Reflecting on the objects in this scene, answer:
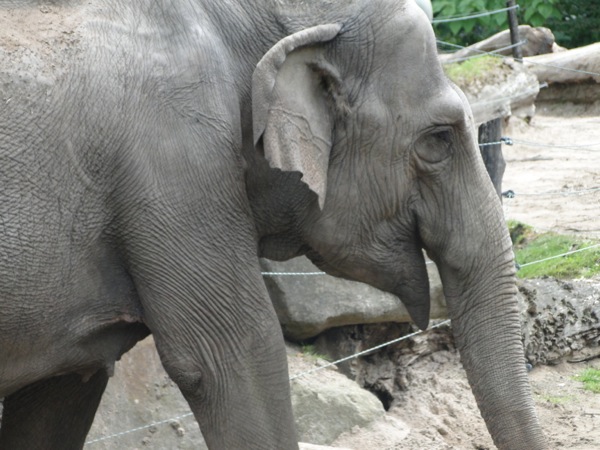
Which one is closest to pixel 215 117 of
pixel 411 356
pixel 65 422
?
pixel 65 422

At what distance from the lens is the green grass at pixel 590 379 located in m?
6.43

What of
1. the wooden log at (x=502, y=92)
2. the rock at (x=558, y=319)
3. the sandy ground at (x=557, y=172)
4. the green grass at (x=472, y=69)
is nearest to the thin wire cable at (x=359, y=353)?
the rock at (x=558, y=319)

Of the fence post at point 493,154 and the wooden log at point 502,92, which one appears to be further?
the wooden log at point 502,92

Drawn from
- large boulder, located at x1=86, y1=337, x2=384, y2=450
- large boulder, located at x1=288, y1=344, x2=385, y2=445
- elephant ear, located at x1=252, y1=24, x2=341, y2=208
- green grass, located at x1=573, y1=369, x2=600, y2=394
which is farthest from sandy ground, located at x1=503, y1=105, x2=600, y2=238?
elephant ear, located at x1=252, y1=24, x2=341, y2=208

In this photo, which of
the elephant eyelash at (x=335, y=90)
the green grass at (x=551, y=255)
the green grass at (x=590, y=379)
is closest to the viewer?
the elephant eyelash at (x=335, y=90)

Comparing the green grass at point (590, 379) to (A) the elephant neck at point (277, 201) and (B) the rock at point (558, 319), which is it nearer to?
(B) the rock at point (558, 319)

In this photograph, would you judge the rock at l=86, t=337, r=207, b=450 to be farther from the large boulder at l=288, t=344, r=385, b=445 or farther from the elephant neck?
the elephant neck

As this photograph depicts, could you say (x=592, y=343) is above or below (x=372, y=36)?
below

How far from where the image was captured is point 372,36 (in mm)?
3576

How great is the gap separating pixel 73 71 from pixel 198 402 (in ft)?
3.22

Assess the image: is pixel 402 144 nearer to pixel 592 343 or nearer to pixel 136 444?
pixel 136 444

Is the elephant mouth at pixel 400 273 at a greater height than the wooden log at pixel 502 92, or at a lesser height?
lesser

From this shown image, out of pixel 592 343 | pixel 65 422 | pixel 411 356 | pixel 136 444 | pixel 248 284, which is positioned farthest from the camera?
pixel 592 343

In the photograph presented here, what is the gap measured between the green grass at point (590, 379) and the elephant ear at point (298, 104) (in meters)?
3.37
